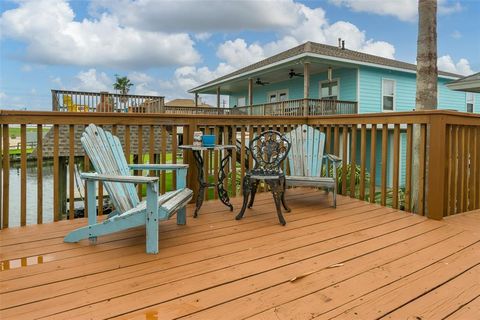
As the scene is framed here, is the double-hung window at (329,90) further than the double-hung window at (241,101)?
No

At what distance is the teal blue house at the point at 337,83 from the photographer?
38.0 feet

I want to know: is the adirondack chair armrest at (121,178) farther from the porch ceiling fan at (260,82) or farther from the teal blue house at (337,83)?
the porch ceiling fan at (260,82)

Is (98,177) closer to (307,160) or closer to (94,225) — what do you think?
(94,225)

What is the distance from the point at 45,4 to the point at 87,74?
11103 millimetres

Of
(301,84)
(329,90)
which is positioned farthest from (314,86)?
(329,90)

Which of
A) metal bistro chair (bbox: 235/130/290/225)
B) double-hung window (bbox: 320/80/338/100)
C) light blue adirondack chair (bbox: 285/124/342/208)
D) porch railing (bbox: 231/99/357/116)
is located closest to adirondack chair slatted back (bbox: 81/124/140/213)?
metal bistro chair (bbox: 235/130/290/225)

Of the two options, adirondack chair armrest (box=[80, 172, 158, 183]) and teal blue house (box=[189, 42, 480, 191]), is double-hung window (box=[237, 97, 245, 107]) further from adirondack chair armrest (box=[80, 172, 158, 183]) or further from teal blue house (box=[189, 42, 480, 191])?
adirondack chair armrest (box=[80, 172, 158, 183])

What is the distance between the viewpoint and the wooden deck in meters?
1.50

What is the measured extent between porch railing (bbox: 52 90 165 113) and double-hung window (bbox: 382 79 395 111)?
337 inches

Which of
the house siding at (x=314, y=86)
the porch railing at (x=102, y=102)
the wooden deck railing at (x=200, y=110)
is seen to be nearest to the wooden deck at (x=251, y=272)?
the porch railing at (x=102, y=102)

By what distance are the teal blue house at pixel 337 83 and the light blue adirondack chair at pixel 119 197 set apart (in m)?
9.31

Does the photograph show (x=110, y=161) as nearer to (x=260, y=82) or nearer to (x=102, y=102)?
(x=102, y=102)

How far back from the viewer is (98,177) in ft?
7.29

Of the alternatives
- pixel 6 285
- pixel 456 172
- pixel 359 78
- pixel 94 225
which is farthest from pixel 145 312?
pixel 359 78
